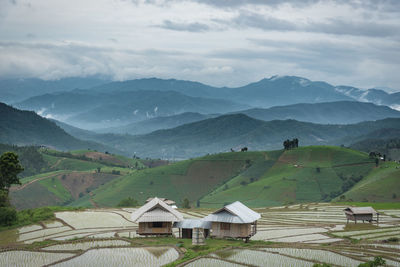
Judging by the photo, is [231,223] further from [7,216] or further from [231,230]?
[7,216]

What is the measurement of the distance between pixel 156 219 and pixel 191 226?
465 cm

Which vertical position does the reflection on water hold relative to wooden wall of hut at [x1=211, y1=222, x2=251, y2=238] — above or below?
below

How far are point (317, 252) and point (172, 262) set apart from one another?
13.8 meters

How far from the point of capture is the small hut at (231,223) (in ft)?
191

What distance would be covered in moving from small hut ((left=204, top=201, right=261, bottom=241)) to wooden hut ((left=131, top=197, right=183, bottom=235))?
209 inches

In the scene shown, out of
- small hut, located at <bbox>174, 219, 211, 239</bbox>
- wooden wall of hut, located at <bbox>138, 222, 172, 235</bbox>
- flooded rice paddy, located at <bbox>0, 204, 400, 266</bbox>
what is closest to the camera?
flooded rice paddy, located at <bbox>0, 204, 400, 266</bbox>

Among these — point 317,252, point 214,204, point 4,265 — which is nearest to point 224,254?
point 317,252

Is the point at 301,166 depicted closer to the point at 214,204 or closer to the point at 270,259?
the point at 214,204

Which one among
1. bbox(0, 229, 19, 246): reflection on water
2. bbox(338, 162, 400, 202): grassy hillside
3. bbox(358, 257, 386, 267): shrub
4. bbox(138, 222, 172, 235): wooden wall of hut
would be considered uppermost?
bbox(338, 162, 400, 202): grassy hillside

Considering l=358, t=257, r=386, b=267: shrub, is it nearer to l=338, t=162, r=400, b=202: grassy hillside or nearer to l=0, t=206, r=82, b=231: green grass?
l=0, t=206, r=82, b=231: green grass

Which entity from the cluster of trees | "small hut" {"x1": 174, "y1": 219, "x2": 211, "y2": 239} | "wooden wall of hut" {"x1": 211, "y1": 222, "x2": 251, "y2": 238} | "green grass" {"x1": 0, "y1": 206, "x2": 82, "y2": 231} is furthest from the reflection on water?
"wooden wall of hut" {"x1": 211, "y1": 222, "x2": 251, "y2": 238}

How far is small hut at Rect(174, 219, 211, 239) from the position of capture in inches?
2356

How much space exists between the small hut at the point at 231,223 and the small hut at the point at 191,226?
2.35 ft

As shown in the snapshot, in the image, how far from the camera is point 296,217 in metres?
84.8
